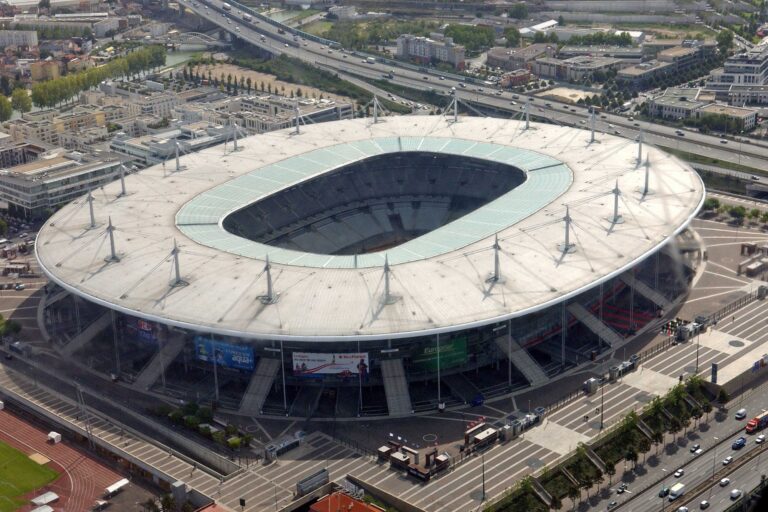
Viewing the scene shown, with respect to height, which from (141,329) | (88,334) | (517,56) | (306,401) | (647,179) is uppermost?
(647,179)

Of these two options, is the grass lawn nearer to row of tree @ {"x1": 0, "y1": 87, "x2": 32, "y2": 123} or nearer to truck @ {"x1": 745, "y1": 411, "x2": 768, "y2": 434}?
truck @ {"x1": 745, "y1": 411, "x2": 768, "y2": 434}

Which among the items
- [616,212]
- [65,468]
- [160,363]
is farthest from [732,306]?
[65,468]

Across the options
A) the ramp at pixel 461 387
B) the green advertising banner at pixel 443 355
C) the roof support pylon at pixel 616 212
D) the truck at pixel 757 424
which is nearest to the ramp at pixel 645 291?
the roof support pylon at pixel 616 212

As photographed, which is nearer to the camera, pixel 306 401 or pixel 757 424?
pixel 757 424

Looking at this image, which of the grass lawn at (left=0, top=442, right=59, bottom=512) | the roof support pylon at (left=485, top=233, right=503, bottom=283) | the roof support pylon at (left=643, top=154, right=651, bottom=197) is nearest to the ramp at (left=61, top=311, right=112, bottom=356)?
the grass lawn at (left=0, top=442, right=59, bottom=512)

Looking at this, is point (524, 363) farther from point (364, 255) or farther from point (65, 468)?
point (65, 468)

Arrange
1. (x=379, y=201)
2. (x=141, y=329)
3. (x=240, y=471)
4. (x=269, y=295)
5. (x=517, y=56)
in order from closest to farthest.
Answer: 1. (x=240, y=471)
2. (x=269, y=295)
3. (x=141, y=329)
4. (x=379, y=201)
5. (x=517, y=56)

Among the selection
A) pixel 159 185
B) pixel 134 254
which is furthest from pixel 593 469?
pixel 159 185

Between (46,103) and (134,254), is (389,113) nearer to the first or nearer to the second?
(46,103)
